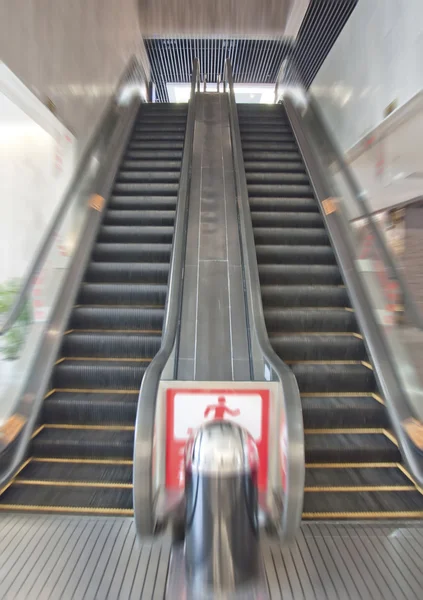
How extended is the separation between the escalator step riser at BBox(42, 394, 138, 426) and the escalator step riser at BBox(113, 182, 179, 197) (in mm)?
3248

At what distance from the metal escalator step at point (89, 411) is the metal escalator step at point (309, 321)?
4.83ft

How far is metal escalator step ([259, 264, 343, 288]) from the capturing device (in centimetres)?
439

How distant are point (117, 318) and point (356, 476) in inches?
96.0

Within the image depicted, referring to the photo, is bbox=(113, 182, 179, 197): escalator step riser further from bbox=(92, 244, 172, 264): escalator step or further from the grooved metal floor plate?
the grooved metal floor plate

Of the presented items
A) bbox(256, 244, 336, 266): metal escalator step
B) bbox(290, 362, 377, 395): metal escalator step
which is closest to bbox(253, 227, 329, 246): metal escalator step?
bbox(256, 244, 336, 266): metal escalator step

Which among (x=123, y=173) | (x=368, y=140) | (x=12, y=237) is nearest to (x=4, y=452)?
(x=12, y=237)

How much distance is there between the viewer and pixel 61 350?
3783mm

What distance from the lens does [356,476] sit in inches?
116

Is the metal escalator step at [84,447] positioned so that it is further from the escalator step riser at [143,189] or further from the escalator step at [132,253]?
the escalator step riser at [143,189]

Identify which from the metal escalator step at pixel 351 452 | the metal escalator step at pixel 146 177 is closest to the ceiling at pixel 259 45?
the metal escalator step at pixel 146 177

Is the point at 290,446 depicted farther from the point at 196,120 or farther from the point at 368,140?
the point at 196,120

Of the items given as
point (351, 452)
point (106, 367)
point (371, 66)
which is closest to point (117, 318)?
point (106, 367)

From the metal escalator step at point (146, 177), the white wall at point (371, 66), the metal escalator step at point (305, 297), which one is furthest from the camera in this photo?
the metal escalator step at point (146, 177)

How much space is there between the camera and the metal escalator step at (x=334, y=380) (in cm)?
350
